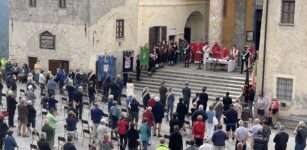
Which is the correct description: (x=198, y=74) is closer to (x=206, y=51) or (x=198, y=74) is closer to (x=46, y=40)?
(x=206, y=51)

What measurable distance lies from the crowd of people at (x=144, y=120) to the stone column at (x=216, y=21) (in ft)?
30.5

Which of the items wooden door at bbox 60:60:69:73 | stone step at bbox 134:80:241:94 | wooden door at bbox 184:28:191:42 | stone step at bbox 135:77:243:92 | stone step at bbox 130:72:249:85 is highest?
wooden door at bbox 184:28:191:42

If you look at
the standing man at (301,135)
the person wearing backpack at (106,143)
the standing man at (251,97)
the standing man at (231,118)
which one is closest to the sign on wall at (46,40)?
the standing man at (251,97)

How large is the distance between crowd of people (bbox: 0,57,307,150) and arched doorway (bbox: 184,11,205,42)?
12804 millimetres

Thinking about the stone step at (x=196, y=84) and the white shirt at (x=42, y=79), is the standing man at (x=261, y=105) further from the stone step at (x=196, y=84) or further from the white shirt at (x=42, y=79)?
the white shirt at (x=42, y=79)

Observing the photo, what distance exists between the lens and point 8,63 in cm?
4519

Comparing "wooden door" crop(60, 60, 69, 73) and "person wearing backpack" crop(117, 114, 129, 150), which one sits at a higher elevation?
"wooden door" crop(60, 60, 69, 73)

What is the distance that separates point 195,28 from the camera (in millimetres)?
53344

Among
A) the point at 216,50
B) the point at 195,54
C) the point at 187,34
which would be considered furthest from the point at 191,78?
the point at 187,34

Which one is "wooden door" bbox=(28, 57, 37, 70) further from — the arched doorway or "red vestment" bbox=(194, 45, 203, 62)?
the arched doorway

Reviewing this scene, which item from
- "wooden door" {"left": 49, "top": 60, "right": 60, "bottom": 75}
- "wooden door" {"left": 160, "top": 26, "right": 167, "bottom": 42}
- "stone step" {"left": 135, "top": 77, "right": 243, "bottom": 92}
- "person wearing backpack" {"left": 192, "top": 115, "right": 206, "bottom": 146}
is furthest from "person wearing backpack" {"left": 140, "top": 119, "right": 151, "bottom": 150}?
"wooden door" {"left": 160, "top": 26, "right": 167, "bottom": 42}

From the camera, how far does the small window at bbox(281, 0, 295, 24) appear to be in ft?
123

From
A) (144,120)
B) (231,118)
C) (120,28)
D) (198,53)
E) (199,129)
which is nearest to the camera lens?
(144,120)

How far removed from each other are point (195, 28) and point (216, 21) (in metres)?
5.93
